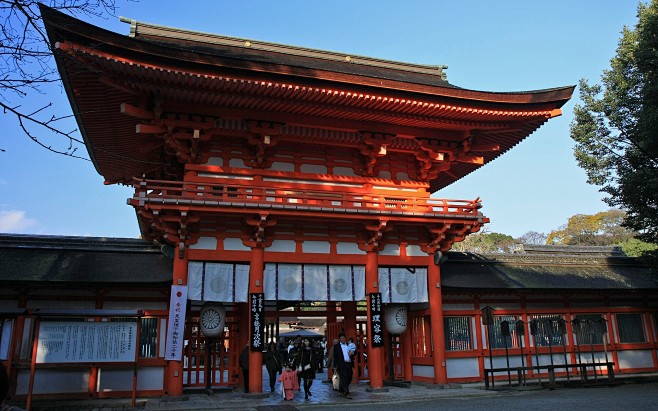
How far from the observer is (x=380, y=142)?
14555 millimetres

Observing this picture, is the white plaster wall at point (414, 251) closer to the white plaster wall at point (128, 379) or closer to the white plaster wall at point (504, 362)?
the white plaster wall at point (504, 362)

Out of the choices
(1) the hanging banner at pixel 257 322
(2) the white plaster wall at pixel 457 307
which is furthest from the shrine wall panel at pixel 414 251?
(1) the hanging banner at pixel 257 322

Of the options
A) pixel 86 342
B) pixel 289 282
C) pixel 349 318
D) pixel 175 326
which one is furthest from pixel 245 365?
pixel 349 318

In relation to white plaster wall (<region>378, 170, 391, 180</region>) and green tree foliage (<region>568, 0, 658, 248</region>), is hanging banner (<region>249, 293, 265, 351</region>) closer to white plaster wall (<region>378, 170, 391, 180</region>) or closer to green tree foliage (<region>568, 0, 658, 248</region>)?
white plaster wall (<region>378, 170, 391, 180</region>)

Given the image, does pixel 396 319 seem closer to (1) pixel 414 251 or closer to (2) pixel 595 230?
(1) pixel 414 251

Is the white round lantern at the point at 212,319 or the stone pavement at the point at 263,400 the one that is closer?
the stone pavement at the point at 263,400

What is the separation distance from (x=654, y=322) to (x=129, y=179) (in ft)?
64.9

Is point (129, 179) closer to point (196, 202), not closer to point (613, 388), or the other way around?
point (196, 202)

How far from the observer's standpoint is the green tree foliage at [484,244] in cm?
5306

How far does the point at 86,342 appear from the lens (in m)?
11.0

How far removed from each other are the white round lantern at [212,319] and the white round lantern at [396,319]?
4975mm

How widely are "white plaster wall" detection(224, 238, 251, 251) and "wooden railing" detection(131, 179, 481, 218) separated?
1.18 meters

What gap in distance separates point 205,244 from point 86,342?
3703 millimetres

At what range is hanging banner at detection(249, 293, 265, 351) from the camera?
1284 centimetres
